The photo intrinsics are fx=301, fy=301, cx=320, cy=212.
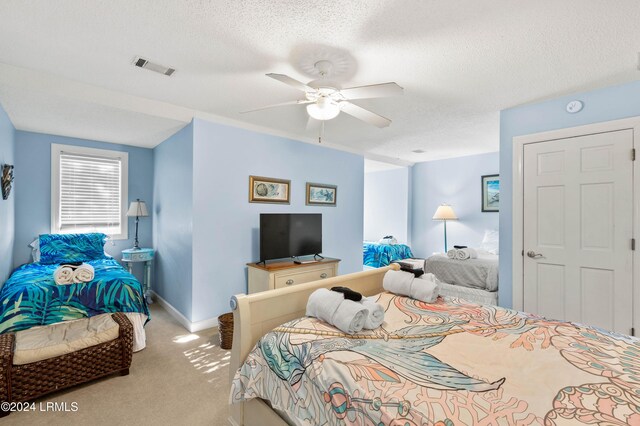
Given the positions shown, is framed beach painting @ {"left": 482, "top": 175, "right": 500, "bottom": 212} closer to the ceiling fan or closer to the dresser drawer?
the dresser drawer

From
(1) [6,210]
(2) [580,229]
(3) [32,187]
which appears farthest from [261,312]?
(3) [32,187]

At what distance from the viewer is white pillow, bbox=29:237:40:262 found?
144 inches

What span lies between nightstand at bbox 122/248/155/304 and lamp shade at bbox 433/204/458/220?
5.02 m

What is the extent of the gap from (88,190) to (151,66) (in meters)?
2.75

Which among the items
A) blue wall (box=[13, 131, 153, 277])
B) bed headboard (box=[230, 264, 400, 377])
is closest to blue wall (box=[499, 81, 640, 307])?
bed headboard (box=[230, 264, 400, 377])

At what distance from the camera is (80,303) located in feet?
8.43

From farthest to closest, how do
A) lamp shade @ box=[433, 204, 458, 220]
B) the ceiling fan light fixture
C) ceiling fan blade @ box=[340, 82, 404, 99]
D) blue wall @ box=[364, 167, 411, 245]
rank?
blue wall @ box=[364, 167, 411, 245], lamp shade @ box=[433, 204, 458, 220], the ceiling fan light fixture, ceiling fan blade @ box=[340, 82, 404, 99]

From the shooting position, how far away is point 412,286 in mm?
2137

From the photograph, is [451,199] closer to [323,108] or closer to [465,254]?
[465,254]

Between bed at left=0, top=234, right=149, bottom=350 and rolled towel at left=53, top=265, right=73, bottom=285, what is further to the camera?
rolled towel at left=53, top=265, right=73, bottom=285

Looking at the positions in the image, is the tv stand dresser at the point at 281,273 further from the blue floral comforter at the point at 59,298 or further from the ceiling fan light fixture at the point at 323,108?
the ceiling fan light fixture at the point at 323,108

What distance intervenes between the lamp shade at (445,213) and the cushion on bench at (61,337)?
536 centimetres

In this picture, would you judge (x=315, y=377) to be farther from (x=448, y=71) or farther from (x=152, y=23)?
(x=448, y=71)

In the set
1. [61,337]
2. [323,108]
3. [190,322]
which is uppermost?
[323,108]
